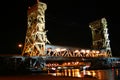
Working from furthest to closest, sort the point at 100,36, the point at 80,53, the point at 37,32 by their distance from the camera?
the point at 100,36
the point at 80,53
the point at 37,32

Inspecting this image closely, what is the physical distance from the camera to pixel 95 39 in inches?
5763

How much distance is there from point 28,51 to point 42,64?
11.8 meters

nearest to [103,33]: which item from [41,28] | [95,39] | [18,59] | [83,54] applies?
[95,39]

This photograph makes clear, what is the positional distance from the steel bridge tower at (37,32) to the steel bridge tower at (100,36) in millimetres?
52232

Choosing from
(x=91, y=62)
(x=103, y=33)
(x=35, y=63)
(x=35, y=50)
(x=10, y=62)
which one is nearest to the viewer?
(x=10, y=62)

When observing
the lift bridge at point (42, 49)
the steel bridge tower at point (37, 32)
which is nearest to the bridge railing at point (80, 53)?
A: the lift bridge at point (42, 49)

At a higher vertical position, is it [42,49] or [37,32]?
[37,32]

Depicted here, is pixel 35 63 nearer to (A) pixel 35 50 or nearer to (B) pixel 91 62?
(A) pixel 35 50

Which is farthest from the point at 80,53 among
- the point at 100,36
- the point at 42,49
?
the point at 42,49

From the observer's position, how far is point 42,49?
321 ft

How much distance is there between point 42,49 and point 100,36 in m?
58.5

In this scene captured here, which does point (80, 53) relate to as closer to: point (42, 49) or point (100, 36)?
point (100, 36)

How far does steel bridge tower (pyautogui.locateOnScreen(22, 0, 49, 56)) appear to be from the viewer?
9794 centimetres

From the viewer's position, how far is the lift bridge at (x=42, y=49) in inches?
3647
